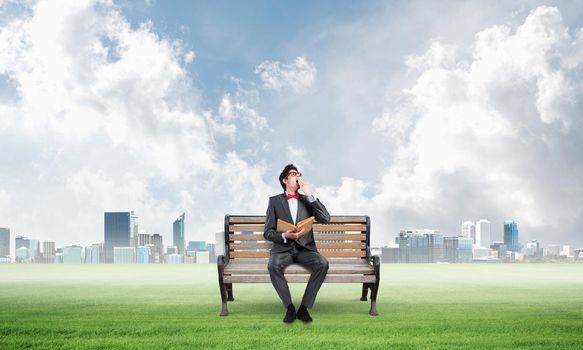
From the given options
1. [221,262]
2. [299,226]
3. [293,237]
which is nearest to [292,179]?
[299,226]

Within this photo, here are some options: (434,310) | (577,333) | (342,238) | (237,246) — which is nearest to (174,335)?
(237,246)

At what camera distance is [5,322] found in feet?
23.7

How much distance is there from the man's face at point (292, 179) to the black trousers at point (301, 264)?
76 cm

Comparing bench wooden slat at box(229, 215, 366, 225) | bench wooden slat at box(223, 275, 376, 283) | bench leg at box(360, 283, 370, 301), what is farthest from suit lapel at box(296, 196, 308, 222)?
bench leg at box(360, 283, 370, 301)

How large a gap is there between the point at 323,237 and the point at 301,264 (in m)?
1.07

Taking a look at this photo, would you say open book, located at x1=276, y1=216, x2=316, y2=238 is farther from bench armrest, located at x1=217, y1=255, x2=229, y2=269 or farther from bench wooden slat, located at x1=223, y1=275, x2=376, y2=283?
bench armrest, located at x1=217, y1=255, x2=229, y2=269

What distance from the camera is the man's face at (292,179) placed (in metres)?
7.78

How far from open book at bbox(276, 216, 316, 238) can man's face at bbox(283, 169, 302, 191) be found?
0.51 m

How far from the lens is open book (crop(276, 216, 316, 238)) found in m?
7.46

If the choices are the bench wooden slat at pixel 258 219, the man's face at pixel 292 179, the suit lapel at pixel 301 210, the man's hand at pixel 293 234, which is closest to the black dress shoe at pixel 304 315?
the man's hand at pixel 293 234

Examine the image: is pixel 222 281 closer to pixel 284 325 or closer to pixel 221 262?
pixel 221 262

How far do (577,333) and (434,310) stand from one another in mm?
2110

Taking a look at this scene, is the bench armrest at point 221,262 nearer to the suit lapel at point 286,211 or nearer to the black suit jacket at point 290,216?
the black suit jacket at point 290,216

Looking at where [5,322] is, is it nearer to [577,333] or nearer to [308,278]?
[308,278]
